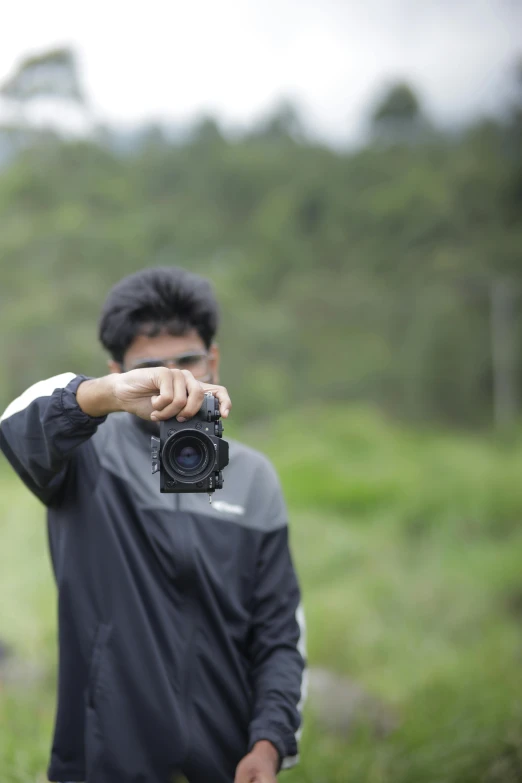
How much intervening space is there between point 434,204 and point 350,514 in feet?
31.1

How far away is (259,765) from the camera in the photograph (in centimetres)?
150

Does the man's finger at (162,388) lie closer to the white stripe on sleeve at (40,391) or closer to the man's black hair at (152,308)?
the white stripe on sleeve at (40,391)

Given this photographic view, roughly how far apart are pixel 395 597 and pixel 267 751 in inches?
221

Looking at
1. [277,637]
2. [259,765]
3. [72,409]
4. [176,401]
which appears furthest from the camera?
[277,637]

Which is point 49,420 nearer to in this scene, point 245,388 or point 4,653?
point 4,653

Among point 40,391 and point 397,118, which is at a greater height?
point 397,118

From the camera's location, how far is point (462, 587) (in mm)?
7301

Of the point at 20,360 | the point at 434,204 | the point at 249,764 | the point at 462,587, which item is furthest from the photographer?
the point at 434,204

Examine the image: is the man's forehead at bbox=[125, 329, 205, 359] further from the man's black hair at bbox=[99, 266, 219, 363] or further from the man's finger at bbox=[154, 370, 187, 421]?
the man's finger at bbox=[154, 370, 187, 421]

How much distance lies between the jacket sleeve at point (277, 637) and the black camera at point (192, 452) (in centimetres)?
40

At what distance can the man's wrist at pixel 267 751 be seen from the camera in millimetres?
1525

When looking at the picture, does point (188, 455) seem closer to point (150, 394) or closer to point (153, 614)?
point (150, 394)

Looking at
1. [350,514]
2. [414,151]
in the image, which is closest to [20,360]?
[350,514]

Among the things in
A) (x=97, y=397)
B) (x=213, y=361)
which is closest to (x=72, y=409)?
(x=97, y=397)
